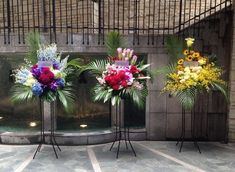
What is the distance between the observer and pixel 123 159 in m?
5.20

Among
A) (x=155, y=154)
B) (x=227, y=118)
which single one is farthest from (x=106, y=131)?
(x=227, y=118)

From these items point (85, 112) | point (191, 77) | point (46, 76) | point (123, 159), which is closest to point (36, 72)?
point (46, 76)

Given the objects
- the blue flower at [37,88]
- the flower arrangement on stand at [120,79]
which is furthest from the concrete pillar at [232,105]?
the blue flower at [37,88]

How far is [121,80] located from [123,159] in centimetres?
133

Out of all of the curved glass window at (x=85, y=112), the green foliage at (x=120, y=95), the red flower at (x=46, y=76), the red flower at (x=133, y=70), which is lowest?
the curved glass window at (x=85, y=112)

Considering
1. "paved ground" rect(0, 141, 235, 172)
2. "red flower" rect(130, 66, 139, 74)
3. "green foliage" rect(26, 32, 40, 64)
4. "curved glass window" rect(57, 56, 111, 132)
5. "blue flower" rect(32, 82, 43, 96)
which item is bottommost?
"paved ground" rect(0, 141, 235, 172)

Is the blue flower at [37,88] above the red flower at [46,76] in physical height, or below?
below

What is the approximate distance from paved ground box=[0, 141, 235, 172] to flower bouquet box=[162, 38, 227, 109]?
93cm

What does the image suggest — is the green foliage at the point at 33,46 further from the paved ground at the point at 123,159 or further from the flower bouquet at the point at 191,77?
the flower bouquet at the point at 191,77

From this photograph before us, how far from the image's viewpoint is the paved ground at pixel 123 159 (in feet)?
15.7

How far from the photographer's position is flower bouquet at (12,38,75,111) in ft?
16.3

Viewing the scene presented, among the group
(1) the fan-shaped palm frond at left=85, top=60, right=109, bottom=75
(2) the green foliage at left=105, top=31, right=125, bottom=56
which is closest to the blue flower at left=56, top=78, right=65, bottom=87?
(1) the fan-shaped palm frond at left=85, top=60, right=109, bottom=75

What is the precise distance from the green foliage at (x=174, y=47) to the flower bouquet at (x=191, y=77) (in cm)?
10

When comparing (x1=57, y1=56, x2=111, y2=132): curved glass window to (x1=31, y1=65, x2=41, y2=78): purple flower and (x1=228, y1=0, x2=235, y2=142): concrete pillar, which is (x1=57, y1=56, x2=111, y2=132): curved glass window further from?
(x1=228, y1=0, x2=235, y2=142): concrete pillar
